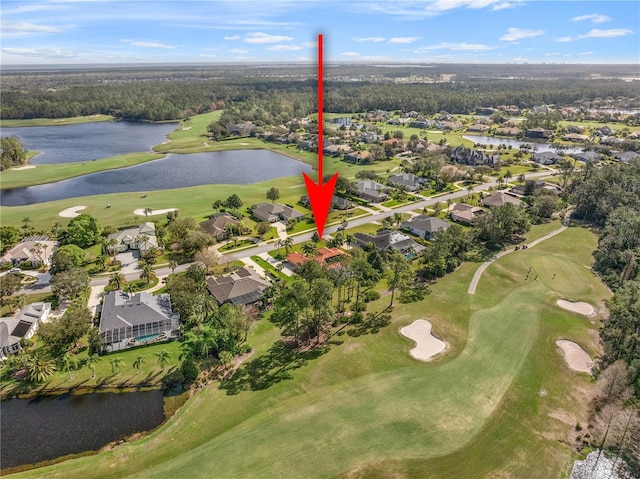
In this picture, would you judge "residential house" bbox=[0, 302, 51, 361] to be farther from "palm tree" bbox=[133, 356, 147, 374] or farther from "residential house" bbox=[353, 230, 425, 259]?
"residential house" bbox=[353, 230, 425, 259]

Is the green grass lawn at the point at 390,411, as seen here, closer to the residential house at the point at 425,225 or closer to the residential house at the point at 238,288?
the residential house at the point at 238,288

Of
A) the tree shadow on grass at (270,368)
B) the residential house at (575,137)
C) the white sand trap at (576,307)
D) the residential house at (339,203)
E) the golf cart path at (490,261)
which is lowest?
the tree shadow on grass at (270,368)

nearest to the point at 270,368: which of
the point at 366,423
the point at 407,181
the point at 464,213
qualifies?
the point at 366,423

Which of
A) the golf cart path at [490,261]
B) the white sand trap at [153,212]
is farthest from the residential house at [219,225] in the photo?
the golf cart path at [490,261]

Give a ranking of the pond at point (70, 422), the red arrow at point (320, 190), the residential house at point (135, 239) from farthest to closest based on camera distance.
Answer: the residential house at point (135, 239) < the pond at point (70, 422) < the red arrow at point (320, 190)

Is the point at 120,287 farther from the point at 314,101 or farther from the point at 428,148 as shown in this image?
the point at 428,148

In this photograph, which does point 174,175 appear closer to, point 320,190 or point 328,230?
point 328,230
